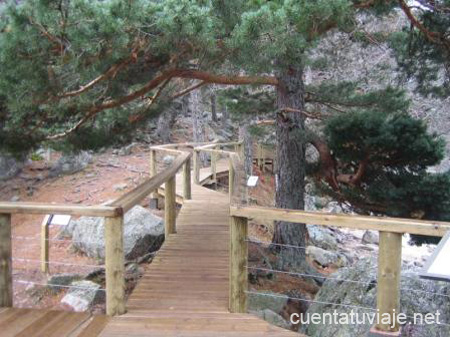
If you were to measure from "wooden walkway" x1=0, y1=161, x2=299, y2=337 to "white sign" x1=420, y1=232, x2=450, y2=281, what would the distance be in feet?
4.54

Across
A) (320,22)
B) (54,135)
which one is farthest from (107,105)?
(320,22)

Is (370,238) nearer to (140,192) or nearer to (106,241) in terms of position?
(140,192)

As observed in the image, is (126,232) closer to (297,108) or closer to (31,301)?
(31,301)

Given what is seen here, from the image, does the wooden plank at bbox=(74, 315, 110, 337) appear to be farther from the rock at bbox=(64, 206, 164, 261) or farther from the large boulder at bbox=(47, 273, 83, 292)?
the rock at bbox=(64, 206, 164, 261)

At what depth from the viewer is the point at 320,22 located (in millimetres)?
4691

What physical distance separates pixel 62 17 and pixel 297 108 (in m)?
4.34

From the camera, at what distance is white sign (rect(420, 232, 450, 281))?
2.17 meters

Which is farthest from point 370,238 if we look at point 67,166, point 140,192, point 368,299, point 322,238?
point 140,192

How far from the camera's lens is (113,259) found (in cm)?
364

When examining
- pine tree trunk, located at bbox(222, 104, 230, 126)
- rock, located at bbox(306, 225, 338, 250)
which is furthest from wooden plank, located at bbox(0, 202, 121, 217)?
pine tree trunk, located at bbox(222, 104, 230, 126)

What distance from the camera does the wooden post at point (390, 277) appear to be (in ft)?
9.52

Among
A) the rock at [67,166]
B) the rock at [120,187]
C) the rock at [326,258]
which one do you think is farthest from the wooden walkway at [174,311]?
the rock at [67,166]

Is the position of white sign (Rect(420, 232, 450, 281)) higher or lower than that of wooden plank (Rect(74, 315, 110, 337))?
higher

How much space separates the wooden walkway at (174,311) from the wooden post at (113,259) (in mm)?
163
